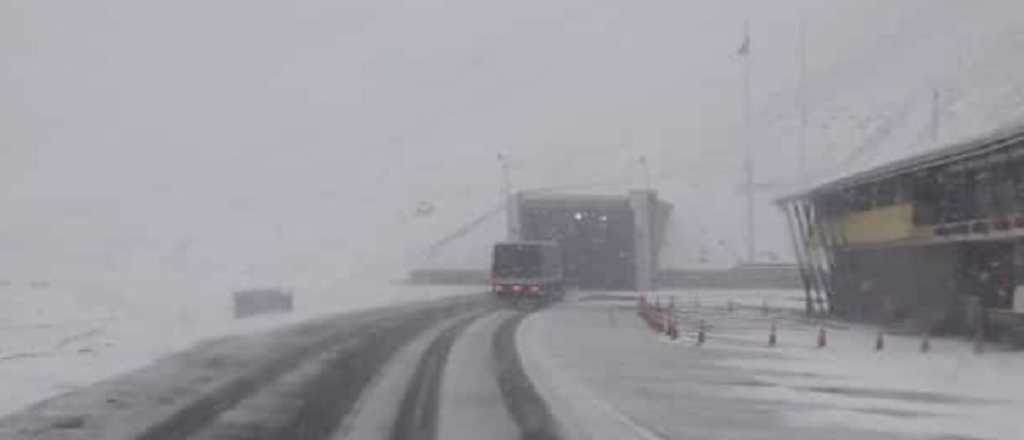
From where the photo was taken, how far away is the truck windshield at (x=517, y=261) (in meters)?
63.8

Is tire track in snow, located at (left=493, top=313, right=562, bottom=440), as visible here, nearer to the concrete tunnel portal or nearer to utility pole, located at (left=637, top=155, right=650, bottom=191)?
the concrete tunnel portal

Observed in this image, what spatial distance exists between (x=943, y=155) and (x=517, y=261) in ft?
95.9

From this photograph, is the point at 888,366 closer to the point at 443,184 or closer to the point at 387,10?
the point at 443,184

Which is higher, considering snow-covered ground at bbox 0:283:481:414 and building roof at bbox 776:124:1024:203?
building roof at bbox 776:124:1024:203

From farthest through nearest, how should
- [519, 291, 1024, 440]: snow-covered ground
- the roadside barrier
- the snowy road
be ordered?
the roadside barrier, [519, 291, 1024, 440]: snow-covered ground, the snowy road

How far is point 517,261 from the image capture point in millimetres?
63906

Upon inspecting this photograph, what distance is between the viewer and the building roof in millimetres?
33125

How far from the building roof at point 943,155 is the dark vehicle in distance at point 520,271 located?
18.6 m

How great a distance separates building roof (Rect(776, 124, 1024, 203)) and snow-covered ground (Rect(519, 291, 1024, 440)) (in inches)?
177

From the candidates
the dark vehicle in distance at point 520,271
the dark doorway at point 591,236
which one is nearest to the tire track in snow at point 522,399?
the dark vehicle in distance at point 520,271

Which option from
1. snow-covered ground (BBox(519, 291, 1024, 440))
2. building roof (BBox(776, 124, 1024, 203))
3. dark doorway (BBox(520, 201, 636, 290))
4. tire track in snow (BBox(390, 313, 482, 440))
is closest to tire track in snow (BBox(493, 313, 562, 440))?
snow-covered ground (BBox(519, 291, 1024, 440))

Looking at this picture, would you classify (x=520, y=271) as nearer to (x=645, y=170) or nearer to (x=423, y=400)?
(x=645, y=170)

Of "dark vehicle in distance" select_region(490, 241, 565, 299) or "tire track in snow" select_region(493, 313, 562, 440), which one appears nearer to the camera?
"tire track in snow" select_region(493, 313, 562, 440)

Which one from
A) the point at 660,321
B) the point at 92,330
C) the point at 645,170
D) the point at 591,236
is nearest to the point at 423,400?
the point at 92,330
